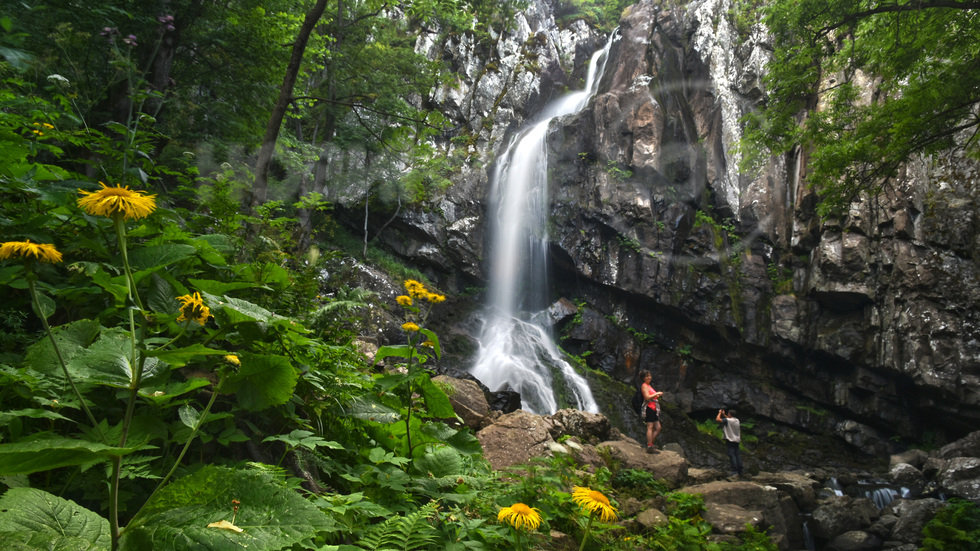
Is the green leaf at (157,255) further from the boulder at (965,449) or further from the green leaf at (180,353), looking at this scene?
the boulder at (965,449)

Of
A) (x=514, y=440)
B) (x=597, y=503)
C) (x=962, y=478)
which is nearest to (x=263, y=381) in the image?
(x=597, y=503)

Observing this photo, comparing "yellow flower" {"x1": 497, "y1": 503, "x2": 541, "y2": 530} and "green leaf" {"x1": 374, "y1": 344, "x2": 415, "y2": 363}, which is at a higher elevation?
"green leaf" {"x1": 374, "y1": 344, "x2": 415, "y2": 363}

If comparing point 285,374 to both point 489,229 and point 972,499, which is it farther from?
point 489,229

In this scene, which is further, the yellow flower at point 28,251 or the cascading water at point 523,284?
the cascading water at point 523,284

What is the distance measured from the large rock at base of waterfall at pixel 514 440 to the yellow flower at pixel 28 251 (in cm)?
378

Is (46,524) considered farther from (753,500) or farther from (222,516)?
(753,500)

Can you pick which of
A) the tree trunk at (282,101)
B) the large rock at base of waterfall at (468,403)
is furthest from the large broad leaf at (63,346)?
the large rock at base of waterfall at (468,403)

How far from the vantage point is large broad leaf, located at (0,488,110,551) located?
0.86m

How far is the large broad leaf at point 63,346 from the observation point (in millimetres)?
1257

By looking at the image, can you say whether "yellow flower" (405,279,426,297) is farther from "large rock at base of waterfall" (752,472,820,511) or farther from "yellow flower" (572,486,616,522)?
"large rock at base of waterfall" (752,472,820,511)

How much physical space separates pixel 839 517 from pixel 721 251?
11.3m

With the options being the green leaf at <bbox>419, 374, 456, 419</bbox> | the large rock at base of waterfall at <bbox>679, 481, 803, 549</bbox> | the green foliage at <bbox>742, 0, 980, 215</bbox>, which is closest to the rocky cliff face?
the green foliage at <bbox>742, 0, 980, 215</bbox>

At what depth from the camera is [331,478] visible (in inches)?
78.9

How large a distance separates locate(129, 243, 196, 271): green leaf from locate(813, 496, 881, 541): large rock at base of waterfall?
27.5 ft
